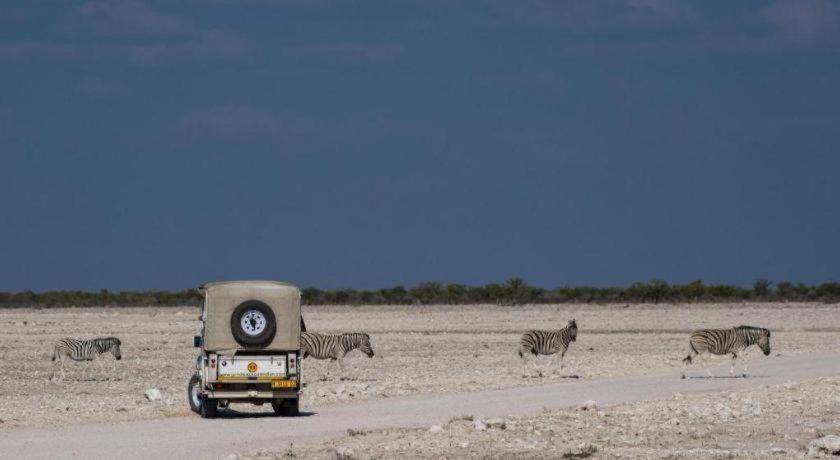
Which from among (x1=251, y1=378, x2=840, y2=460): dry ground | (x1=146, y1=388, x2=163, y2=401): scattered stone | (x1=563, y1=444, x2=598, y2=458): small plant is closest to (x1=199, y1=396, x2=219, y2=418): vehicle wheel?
(x1=251, y1=378, x2=840, y2=460): dry ground

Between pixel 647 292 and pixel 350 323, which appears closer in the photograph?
pixel 350 323

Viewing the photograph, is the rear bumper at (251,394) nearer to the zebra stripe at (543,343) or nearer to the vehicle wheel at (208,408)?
the vehicle wheel at (208,408)

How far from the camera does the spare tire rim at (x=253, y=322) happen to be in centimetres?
2480

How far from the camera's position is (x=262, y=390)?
80.0 feet

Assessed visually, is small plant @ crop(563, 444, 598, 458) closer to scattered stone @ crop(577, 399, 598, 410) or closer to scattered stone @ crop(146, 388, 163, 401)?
scattered stone @ crop(577, 399, 598, 410)

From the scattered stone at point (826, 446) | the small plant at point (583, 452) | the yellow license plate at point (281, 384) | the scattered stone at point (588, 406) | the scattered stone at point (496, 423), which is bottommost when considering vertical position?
the small plant at point (583, 452)

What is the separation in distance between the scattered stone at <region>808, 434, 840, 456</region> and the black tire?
8998 mm

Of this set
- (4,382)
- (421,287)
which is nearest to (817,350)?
(4,382)

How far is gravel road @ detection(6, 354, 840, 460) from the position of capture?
1991 centimetres

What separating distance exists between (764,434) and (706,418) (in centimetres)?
178

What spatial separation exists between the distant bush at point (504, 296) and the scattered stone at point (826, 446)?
77885mm

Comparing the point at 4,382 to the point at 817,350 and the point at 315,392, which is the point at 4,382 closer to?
the point at 315,392

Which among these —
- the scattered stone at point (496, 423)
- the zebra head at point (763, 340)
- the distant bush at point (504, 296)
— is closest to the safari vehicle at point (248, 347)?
the scattered stone at point (496, 423)

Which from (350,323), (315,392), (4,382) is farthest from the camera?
(350,323)
